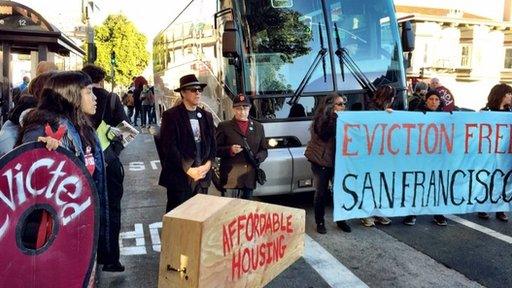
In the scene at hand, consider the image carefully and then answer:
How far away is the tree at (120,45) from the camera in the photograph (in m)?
45.1

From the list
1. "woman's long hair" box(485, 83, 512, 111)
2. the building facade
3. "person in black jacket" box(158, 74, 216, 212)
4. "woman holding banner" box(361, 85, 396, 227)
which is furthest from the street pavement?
the building facade

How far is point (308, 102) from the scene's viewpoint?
598cm

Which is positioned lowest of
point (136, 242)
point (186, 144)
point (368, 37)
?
point (136, 242)

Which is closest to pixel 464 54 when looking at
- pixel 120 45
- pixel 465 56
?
pixel 465 56

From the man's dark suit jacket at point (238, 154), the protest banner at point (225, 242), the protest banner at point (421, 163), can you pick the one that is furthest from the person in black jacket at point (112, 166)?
the protest banner at point (421, 163)

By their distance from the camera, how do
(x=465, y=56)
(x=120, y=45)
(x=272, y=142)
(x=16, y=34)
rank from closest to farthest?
1. (x=272, y=142)
2. (x=16, y=34)
3. (x=465, y=56)
4. (x=120, y=45)

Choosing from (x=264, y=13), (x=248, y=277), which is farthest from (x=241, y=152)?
(x=248, y=277)

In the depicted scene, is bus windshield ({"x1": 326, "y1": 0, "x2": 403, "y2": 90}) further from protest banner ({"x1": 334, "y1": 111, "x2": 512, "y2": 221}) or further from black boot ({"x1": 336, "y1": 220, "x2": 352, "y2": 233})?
black boot ({"x1": 336, "y1": 220, "x2": 352, "y2": 233})

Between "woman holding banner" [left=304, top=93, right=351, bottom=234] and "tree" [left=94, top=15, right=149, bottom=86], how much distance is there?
41.7 metres

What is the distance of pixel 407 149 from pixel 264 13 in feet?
7.88

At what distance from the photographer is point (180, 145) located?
4434mm

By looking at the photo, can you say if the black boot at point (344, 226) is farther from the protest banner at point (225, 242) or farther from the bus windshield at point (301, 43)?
the protest banner at point (225, 242)

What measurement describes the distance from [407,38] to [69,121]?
553 cm

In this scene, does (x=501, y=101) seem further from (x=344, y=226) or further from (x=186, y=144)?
(x=186, y=144)
